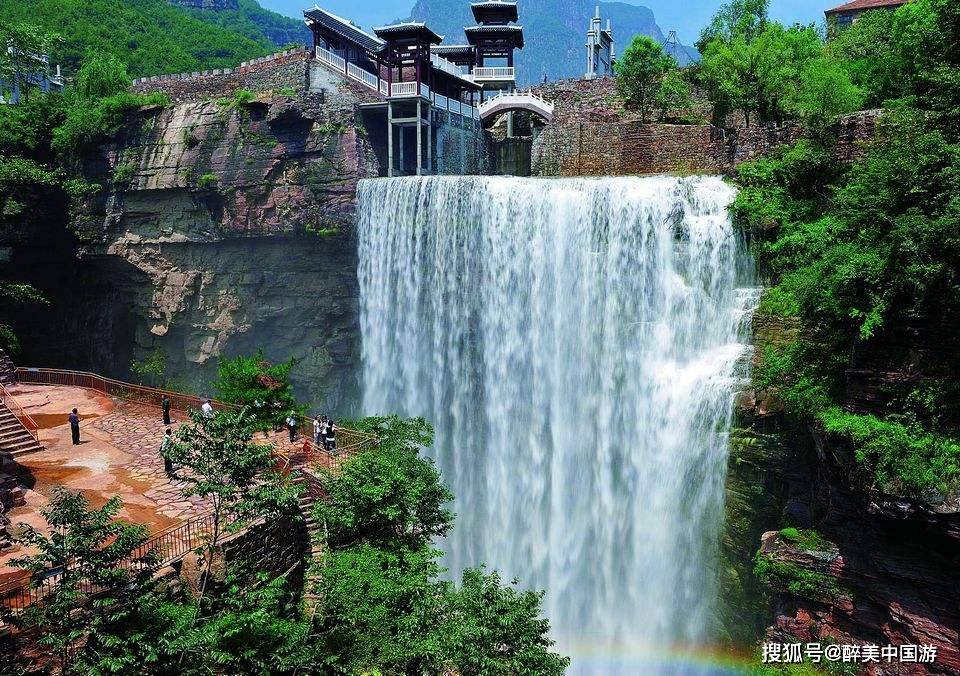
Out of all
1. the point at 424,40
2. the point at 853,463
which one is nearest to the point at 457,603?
the point at 853,463

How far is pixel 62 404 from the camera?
2416 cm

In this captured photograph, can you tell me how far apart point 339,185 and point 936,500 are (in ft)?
75.6

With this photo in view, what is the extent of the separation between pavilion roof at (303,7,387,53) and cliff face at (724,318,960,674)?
23326 millimetres

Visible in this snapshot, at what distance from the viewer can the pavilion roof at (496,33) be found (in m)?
47.3

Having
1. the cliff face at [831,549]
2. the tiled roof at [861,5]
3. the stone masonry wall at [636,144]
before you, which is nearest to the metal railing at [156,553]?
the cliff face at [831,549]

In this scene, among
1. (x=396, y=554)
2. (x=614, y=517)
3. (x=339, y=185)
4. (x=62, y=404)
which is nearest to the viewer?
(x=396, y=554)

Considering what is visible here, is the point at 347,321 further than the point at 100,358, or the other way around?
the point at 100,358

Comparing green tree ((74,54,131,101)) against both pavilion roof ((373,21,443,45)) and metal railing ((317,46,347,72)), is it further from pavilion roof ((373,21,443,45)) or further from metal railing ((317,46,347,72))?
pavilion roof ((373,21,443,45))

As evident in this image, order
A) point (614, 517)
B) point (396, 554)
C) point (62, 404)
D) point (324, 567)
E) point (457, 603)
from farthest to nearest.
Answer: point (62, 404)
point (614, 517)
point (396, 554)
point (324, 567)
point (457, 603)

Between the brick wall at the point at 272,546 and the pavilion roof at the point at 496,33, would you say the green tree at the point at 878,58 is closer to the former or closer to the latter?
the brick wall at the point at 272,546

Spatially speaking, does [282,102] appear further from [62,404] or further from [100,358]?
[100,358]

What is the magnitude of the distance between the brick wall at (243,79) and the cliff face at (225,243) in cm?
159

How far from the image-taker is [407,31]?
2952 cm

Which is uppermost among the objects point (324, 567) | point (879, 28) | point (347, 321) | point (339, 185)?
point (879, 28)
